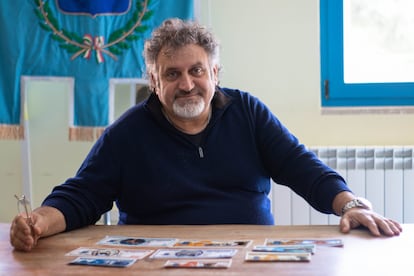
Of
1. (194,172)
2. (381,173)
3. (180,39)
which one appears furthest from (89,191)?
(381,173)

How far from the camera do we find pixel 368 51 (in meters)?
3.14

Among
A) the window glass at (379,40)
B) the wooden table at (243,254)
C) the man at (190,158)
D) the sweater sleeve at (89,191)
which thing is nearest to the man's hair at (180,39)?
the man at (190,158)

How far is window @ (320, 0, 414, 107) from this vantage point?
3100 millimetres

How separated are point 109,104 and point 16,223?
4.76 ft

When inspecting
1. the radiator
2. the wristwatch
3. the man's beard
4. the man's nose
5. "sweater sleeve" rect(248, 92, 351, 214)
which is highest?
the man's nose

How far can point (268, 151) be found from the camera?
2.02 meters

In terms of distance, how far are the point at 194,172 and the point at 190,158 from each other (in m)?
0.05

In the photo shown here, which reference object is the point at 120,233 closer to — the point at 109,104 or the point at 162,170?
the point at 162,170

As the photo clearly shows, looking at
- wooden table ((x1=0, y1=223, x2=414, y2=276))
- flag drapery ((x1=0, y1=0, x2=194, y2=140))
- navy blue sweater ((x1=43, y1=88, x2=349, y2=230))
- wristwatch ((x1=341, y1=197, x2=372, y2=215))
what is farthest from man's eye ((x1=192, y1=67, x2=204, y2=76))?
flag drapery ((x1=0, y1=0, x2=194, y2=140))

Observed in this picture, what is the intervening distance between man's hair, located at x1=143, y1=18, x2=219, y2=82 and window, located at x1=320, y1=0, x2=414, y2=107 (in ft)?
3.97

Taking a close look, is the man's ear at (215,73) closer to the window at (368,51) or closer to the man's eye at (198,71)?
the man's eye at (198,71)

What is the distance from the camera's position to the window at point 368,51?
310cm

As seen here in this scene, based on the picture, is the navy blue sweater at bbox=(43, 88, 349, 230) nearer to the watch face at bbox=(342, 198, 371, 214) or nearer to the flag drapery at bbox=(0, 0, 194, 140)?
the watch face at bbox=(342, 198, 371, 214)

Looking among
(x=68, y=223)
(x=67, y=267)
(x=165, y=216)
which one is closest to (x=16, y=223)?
(x=68, y=223)
